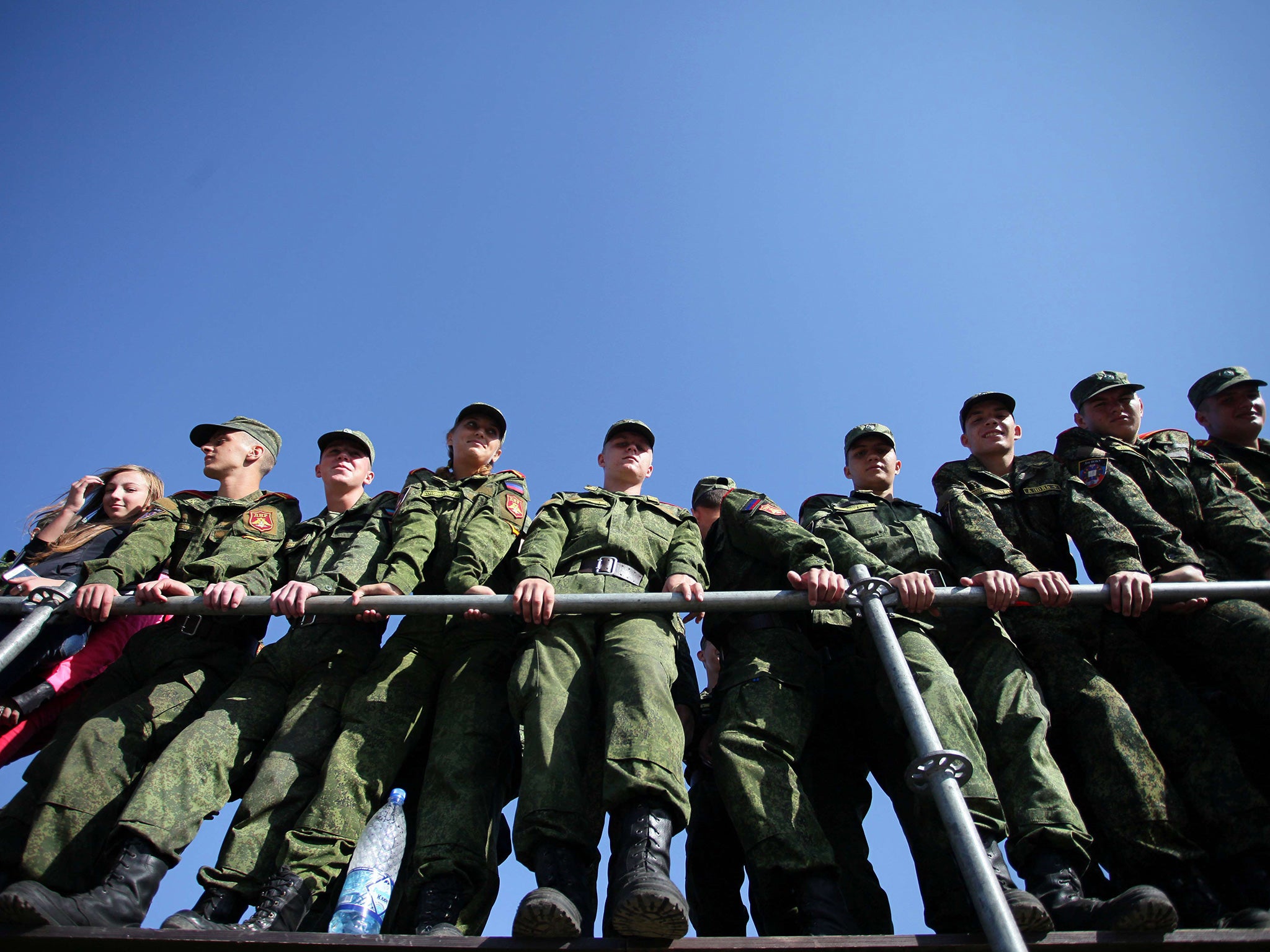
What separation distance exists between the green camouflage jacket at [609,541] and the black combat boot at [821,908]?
1.85 metres

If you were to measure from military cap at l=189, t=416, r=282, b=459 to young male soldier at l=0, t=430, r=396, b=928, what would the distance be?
1449mm

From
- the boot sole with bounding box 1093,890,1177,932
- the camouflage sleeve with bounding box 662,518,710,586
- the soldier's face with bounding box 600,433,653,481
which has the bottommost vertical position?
the boot sole with bounding box 1093,890,1177,932

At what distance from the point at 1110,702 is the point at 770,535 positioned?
76.8 inches

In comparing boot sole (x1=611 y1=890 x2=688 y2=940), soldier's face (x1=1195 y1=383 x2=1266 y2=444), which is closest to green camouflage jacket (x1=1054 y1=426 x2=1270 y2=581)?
soldier's face (x1=1195 y1=383 x2=1266 y2=444)

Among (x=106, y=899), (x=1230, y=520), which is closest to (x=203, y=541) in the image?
(x=106, y=899)

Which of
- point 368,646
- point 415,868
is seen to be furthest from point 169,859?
point 368,646

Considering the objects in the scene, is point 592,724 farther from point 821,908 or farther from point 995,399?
point 995,399

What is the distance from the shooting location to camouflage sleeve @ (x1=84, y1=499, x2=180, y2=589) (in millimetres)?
5320

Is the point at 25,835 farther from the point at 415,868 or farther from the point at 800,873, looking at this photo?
the point at 800,873

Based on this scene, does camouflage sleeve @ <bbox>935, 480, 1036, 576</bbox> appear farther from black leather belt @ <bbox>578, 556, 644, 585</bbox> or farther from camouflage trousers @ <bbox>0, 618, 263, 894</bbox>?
camouflage trousers @ <bbox>0, 618, 263, 894</bbox>

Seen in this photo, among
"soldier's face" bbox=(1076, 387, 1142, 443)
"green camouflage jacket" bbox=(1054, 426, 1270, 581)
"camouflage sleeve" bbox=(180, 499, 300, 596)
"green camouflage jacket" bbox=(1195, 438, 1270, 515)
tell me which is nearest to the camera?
"green camouflage jacket" bbox=(1054, 426, 1270, 581)

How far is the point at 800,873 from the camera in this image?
358 cm

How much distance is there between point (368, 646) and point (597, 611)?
156 cm

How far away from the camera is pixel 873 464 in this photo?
6324mm
